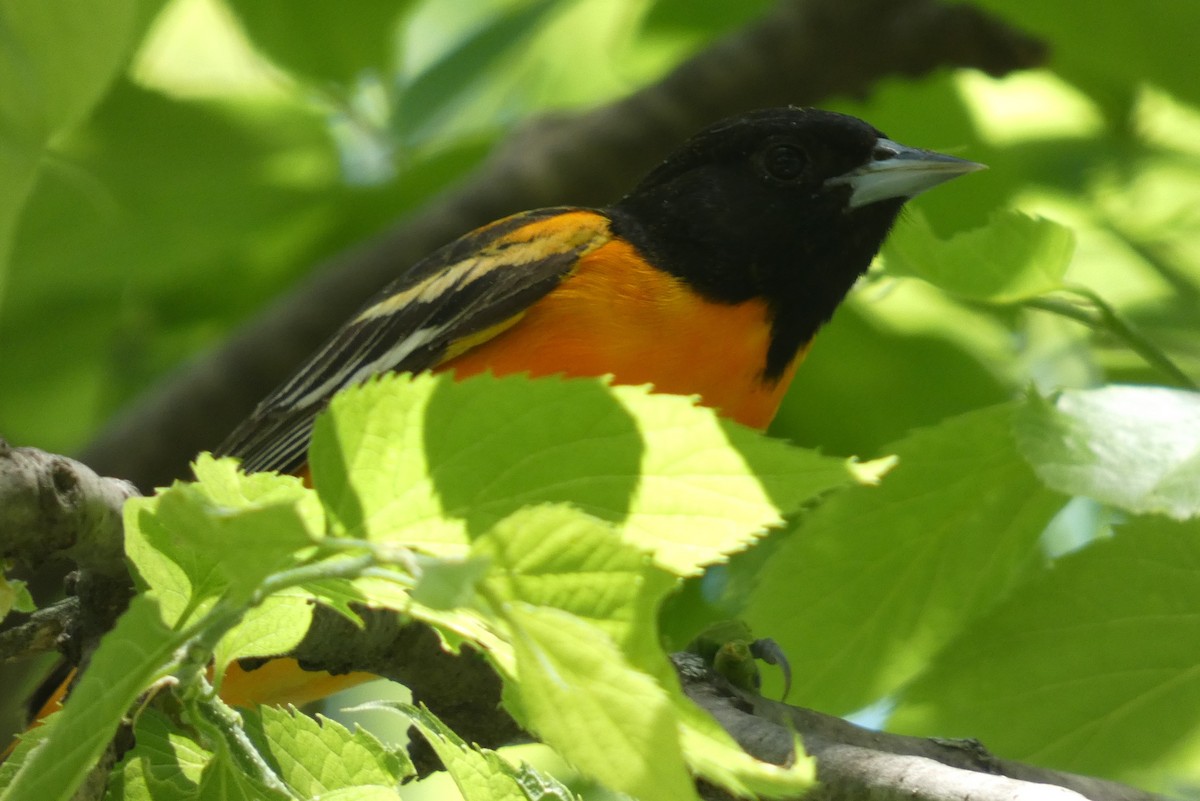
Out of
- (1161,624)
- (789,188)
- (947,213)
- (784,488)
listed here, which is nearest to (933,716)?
(1161,624)

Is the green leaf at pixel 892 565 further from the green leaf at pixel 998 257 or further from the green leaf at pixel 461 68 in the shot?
the green leaf at pixel 461 68

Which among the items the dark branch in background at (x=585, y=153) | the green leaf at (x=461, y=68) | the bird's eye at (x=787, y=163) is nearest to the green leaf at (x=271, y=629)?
the bird's eye at (x=787, y=163)

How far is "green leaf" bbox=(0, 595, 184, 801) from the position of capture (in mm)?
1455

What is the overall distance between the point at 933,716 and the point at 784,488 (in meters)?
1.34

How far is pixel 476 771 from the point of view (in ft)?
6.28

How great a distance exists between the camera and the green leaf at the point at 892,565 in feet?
9.16

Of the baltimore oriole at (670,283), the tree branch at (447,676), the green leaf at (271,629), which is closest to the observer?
the green leaf at (271,629)

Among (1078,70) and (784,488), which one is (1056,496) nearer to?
(784,488)

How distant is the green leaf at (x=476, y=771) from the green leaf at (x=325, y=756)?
145mm

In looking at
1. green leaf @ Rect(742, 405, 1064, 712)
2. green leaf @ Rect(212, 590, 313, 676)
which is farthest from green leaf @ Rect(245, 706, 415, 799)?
green leaf @ Rect(742, 405, 1064, 712)

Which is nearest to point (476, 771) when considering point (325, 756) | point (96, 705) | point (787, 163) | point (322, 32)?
point (325, 756)

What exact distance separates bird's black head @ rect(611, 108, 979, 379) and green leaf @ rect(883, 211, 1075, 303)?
1.34m

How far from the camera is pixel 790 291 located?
163 inches

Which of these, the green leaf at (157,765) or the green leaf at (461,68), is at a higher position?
the green leaf at (461,68)
